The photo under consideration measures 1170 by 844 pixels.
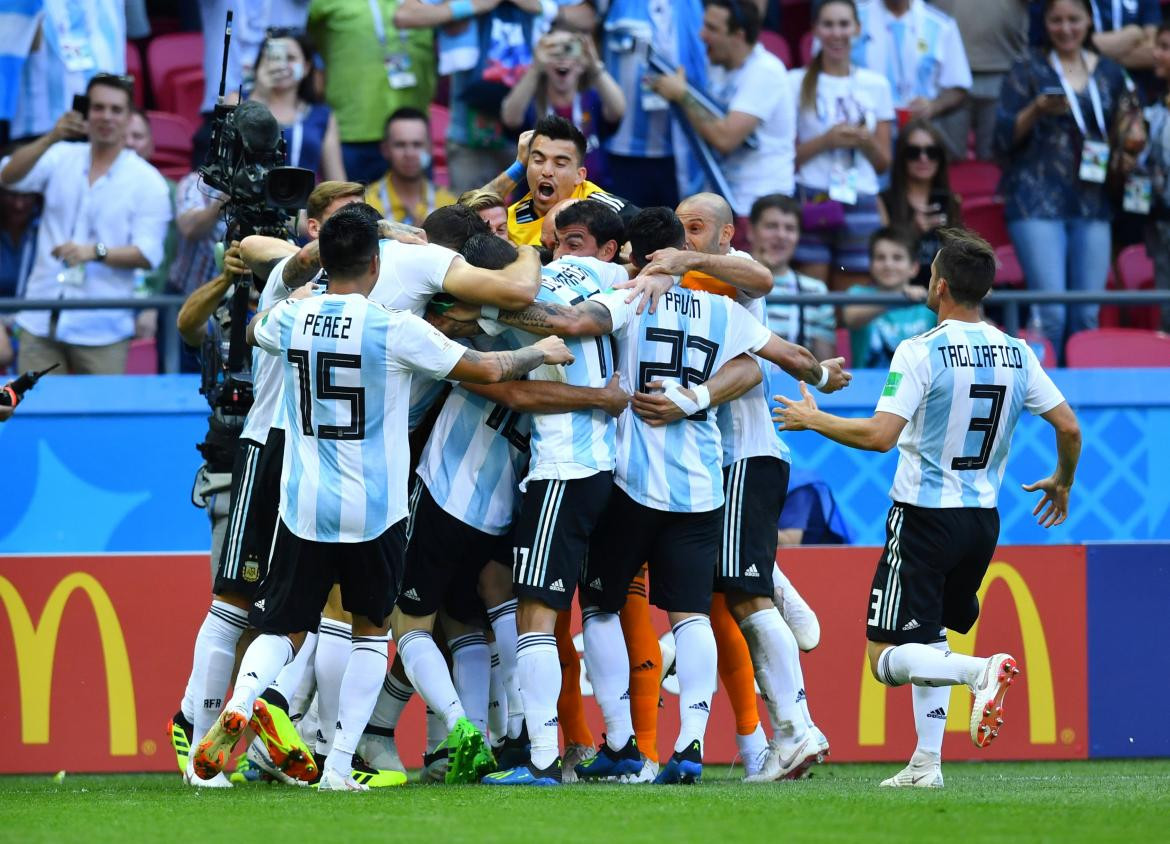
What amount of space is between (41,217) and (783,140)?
15.7ft

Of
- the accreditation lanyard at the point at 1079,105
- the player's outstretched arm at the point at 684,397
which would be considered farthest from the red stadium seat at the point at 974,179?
the player's outstretched arm at the point at 684,397

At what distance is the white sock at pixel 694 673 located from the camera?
280 inches

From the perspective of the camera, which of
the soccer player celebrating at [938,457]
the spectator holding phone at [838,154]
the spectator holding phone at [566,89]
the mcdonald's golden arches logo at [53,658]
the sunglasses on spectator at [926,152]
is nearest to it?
the soccer player celebrating at [938,457]

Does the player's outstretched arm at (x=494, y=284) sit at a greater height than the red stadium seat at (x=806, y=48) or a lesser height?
lesser

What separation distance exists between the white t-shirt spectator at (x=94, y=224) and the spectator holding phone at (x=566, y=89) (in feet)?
7.51

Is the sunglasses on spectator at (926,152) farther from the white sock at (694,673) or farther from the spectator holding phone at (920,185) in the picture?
the white sock at (694,673)

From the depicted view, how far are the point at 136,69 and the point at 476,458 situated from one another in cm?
716

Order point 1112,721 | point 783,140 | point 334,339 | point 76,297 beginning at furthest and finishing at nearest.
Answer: point 783,140
point 76,297
point 1112,721
point 334,339

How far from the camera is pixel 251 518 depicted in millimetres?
7277

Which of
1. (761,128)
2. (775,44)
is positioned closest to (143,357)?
(761,128)

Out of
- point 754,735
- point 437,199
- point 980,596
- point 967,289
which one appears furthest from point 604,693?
point 437,199

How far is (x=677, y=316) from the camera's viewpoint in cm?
727

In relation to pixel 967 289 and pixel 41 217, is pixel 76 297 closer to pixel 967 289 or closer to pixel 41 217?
pixel 41 217

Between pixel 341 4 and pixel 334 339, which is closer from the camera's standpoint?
pixel 334 339
